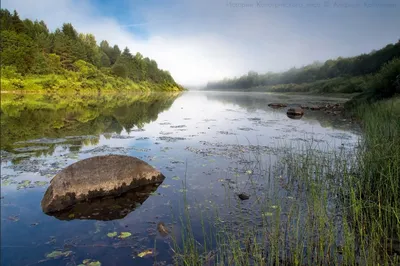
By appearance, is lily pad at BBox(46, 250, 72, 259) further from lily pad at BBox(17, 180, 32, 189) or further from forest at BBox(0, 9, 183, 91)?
forest at BBox(0, 9, 183, 91)

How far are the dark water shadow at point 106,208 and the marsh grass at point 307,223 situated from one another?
1305 mm

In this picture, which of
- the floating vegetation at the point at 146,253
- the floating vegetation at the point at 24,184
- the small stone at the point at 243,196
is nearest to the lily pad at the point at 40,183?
the floating vegetation at the point at 24,184

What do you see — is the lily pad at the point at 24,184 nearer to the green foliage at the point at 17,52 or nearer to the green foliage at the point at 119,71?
the green foliage at the point at 17,52

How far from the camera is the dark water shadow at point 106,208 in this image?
567cm

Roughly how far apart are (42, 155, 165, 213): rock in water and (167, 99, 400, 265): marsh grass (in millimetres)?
1805

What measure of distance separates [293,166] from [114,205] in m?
5.18

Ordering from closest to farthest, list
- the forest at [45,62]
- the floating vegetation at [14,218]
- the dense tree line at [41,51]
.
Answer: the floating vegetation at [14,218] → the forest at [45,62] → the dense tree line at [41,51]

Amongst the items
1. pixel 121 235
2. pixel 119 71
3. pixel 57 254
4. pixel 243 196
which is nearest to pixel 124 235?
pixel 121 235

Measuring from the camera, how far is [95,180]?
662 centimetres

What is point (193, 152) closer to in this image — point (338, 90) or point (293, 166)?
point (293, 166)

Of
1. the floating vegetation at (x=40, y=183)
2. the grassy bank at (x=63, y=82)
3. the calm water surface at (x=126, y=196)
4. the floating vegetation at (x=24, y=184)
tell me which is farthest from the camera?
the grassy bank at (x=63, y=82)

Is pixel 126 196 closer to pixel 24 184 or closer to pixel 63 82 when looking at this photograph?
pixel 24 184

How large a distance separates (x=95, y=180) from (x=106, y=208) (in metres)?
0.94

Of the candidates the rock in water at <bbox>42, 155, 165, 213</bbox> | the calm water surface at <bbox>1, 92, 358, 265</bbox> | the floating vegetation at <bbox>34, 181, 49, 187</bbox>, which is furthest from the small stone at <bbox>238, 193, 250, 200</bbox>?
the floating vegetation at <bbox>34, 181, 49, 187</bbox>
